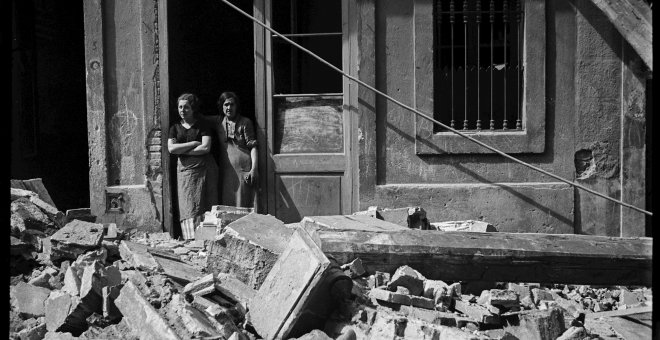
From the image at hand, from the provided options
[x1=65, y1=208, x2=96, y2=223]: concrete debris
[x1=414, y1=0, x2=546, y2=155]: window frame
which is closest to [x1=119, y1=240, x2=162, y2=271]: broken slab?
[x1=65, y1=208, x2=96, y2=223]: concrete debris

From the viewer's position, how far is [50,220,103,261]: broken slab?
6359 millimetres

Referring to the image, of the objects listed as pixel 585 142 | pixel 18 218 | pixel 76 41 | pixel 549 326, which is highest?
pixel 76 41

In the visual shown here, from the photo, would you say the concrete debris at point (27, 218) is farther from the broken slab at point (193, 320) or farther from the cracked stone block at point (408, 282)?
the cracked stone block at point (408, 282)

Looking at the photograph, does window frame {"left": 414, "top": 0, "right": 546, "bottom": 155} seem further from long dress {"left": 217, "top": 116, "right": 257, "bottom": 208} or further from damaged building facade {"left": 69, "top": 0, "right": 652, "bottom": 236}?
long dress {"left": 217, "top": 116, "right": 257, "bottom": 208}

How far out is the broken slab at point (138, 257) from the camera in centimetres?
621

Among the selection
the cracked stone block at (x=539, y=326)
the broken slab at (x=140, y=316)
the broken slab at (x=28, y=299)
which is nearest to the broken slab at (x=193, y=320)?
the broken slab at (x=140, y=316)

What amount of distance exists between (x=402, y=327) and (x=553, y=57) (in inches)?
188

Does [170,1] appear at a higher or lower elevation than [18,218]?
higher

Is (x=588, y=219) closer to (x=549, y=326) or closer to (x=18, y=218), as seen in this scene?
(x=549, y=326)

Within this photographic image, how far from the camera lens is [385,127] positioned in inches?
352

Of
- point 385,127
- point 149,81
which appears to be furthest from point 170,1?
point 385,127

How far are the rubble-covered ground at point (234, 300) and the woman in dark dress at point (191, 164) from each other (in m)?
2.37

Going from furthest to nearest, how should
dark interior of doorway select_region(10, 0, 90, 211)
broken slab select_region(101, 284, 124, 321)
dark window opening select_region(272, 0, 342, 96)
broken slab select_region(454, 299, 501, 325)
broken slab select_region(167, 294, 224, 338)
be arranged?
dark interior of doorway select_region(10, 0, 90, 211) < dark window opening select_region(272, 0, 342, 96) < broken slab select_region(101, 284, 124, 321) < broken slab select_region(454, 299, 501, 325) < broken slab select_region(167, 294, 224, 338)

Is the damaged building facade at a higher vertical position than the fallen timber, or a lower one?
higher
